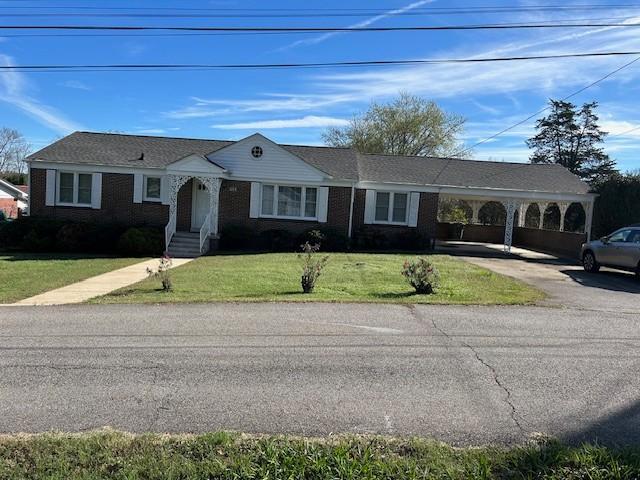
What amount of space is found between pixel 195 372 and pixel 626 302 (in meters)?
9.75

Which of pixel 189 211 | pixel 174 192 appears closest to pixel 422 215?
pixel 189 211

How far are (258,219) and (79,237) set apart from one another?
282 inches

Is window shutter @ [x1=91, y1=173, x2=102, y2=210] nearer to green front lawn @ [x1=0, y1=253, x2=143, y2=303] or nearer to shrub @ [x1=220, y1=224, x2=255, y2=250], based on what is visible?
green front lawn @ [x1=0, y1=253, x2=143, y2=303]

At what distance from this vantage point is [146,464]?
3.71 m

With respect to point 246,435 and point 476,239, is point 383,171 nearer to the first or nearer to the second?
point 476,239

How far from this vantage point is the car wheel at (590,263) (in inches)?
701

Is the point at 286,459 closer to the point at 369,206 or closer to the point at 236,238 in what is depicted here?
the point at 236,238

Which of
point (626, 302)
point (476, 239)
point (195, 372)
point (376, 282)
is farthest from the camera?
point (476, 239)

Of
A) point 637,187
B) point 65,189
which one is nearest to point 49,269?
point 65,189

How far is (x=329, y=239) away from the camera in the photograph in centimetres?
2256

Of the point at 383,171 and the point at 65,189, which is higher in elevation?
the point at 383,171

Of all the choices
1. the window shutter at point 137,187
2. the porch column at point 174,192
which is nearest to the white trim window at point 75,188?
the window shutter at point 137,187

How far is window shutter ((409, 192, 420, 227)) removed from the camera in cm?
2448

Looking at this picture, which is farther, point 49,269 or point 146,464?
point 49,269
